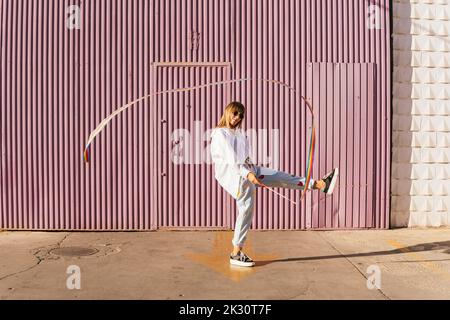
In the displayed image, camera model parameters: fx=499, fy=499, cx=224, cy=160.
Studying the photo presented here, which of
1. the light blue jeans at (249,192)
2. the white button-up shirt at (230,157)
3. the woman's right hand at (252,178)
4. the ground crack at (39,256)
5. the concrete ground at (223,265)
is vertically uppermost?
the white button-up shirt at (230,157)

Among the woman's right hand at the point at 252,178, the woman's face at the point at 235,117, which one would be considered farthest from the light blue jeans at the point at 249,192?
the woman's face at the point at 235,117

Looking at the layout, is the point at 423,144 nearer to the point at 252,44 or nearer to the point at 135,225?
the point at 252,44

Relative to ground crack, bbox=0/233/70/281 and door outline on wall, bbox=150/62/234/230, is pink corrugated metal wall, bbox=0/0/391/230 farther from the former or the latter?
ground crack, bbox=0/233/70/281

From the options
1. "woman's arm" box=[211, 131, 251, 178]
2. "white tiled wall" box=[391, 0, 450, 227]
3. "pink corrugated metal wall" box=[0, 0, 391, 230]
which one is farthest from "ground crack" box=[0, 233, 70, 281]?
"white tiled wall" box=[391, 0, 450, 227]

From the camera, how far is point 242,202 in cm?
565

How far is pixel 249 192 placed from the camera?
18.6 feet

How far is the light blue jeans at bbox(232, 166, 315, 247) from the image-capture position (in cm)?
564

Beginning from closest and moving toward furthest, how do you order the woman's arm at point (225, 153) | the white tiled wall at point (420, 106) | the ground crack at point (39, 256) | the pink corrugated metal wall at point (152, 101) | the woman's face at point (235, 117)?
1. the ground crack at point (39, 256)
2. the woman's arm at point (225, 153)
3. the woman's face at point (235, 117)
4. the pink corrugated metal wall at point (152, 101)
5. the white tiled wall at point (420, 106)

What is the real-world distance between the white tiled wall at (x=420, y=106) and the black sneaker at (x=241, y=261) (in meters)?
3.57

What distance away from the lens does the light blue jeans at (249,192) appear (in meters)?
5.64

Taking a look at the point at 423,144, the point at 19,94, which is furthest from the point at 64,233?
the point at 423,144

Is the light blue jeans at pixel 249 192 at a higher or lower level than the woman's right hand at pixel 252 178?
lower

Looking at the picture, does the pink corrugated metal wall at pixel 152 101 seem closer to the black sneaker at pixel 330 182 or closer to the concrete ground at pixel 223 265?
the concrete ground at pixel 223 265

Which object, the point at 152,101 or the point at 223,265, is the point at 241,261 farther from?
the point at 152,101
